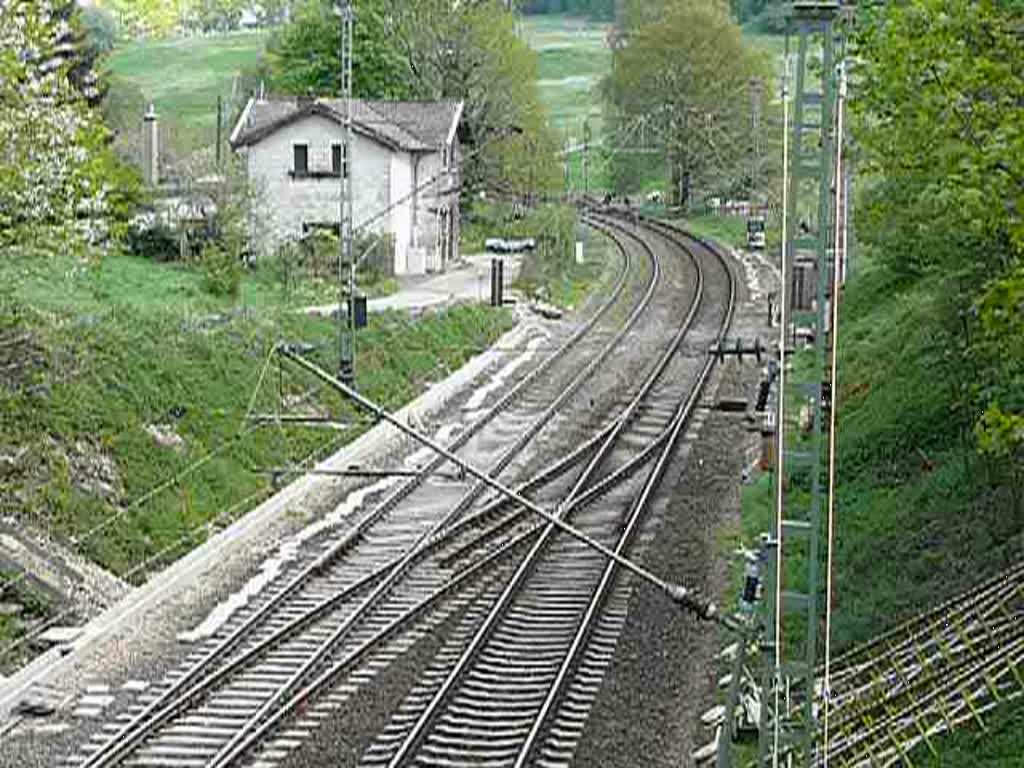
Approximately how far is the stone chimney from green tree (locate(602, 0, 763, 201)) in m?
20.4

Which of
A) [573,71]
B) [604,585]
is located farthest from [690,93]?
[573,71]

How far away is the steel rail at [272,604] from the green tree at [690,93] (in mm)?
37340

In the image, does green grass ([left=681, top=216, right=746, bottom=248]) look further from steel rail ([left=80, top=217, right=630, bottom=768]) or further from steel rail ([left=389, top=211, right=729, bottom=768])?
steel rail ([left=389, top=211, right=729, bottom=768])

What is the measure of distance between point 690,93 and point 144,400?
52806 millimetres

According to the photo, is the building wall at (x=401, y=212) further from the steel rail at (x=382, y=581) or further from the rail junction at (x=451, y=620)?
the rail junction at (x=451, y=620)

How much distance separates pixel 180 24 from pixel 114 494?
156 meters

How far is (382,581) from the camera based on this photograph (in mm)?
24625

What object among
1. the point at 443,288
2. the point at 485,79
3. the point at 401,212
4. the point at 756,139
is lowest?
the point at 443,288

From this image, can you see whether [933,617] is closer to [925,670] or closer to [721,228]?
[925,670]

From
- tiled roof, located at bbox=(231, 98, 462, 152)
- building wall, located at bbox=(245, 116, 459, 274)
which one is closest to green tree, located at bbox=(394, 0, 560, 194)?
tiled roof, located at bbox=(231, 98, 462, 152)

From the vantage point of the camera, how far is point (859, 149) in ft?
79.1

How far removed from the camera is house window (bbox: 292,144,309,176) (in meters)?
57.6

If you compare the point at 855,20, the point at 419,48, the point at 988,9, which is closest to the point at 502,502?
the point at 855,20

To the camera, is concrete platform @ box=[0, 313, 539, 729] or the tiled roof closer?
concrete platform @ box=[0, 313, 539, 729]
